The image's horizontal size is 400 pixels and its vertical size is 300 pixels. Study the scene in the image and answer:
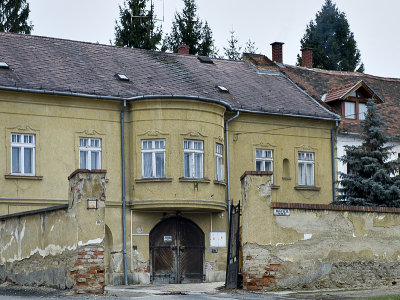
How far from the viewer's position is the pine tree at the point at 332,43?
5875cm

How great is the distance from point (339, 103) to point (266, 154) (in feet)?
16.6

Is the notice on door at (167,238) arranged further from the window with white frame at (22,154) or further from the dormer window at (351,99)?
the dormer window at (351,99)

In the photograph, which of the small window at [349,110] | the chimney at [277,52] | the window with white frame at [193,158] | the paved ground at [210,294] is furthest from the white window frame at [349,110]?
the paved ground at [210,294]

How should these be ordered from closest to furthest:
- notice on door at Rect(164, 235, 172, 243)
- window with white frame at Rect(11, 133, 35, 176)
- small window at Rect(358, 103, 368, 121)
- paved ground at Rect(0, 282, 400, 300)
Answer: paved ground at Rect(0, 282, 400, 300)
window with white frame at Rect(11, 133, 35, 176)
notice on door at Rect(164, 235, 172, 243)
small window at Rect(358, 103, 368, 121)

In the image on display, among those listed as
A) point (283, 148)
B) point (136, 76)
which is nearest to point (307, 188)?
point (283, 148)

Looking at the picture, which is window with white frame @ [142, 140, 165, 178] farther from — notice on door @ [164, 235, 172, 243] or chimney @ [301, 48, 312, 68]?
chimney @ [301, 48, 312, 68]

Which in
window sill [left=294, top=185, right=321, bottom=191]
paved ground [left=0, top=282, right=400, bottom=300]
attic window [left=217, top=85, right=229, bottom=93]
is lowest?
paved ground [left=0, top=282, right=400, bottom=300]

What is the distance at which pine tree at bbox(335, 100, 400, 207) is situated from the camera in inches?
1302

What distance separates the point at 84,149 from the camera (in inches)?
1273

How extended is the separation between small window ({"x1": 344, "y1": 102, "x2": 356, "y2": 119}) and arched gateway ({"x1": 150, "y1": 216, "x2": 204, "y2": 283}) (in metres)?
9.19

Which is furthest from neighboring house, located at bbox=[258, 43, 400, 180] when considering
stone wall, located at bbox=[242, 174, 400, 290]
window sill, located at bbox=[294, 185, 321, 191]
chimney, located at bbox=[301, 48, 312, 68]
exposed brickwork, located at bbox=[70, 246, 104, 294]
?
exposed brickwork, located at bbox=[70, 246, 104, 294]

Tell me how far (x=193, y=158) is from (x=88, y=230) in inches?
410

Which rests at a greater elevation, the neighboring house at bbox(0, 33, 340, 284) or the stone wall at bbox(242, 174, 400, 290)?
the neighboring house at bbox(0, 33, 340, 284)

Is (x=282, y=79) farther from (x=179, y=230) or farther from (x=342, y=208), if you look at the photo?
(x=342, y=208)
